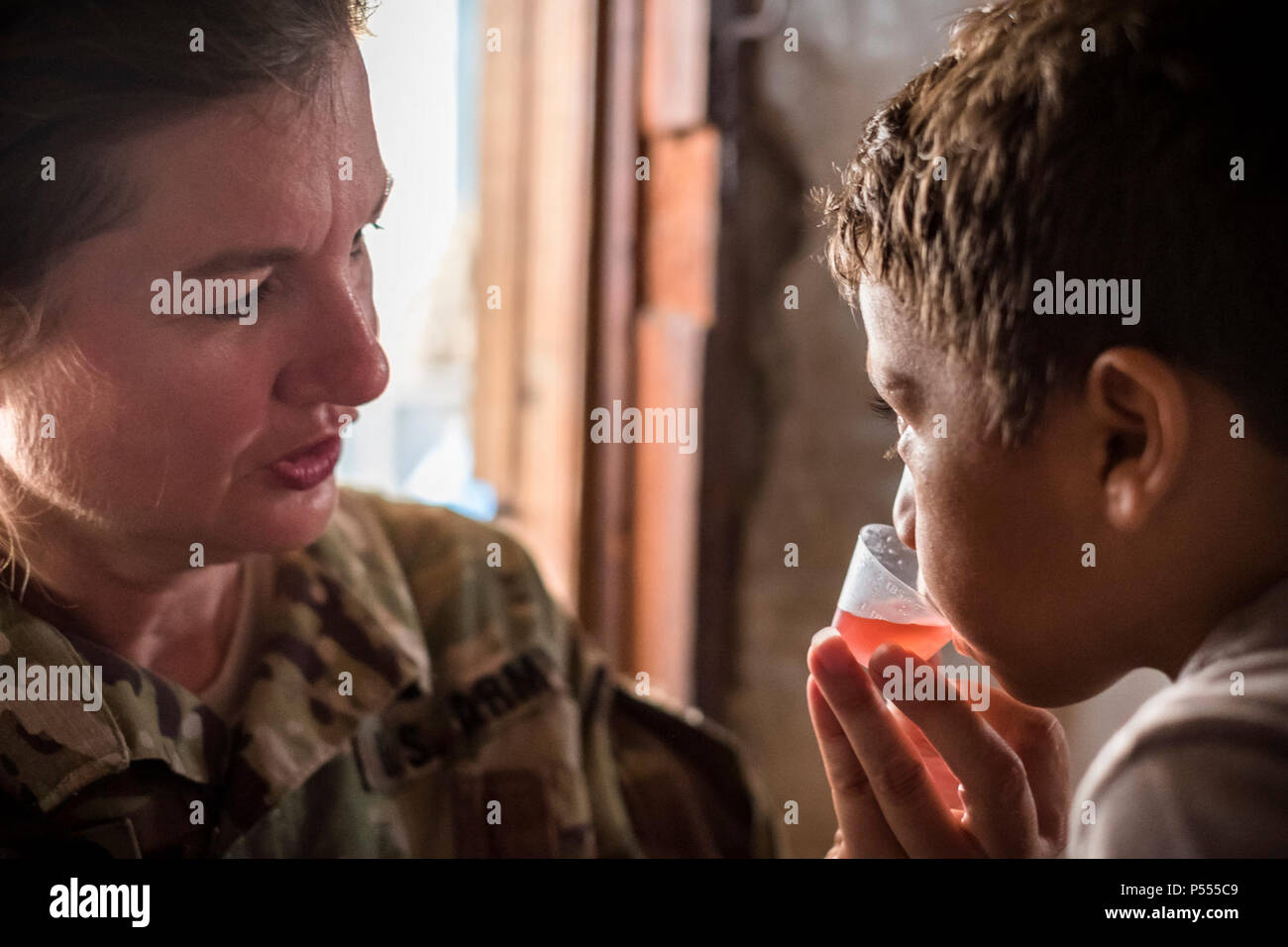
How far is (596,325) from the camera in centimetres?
104

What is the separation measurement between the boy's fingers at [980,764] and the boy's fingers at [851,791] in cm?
4

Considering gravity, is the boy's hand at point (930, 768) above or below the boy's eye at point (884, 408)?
below

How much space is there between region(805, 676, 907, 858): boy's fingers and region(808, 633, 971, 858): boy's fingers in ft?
0.03

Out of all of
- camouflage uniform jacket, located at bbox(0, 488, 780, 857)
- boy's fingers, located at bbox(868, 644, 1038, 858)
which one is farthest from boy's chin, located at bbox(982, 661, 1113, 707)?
camouflage uniform jacket, located at bbox(0, 488, 780, 857)

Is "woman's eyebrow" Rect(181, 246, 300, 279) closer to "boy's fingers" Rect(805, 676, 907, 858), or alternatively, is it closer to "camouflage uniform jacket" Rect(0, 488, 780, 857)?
"camouflage uniform jacket" Rect(0, 488, 780, 857)

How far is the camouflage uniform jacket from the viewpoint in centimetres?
49

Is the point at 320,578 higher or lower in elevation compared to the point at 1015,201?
lower

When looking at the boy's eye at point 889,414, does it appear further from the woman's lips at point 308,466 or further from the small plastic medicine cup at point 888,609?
the woman's lips at point 308,466

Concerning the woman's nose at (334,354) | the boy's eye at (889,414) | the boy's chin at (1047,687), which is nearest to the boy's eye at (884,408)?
the boy's eye at (889,414)

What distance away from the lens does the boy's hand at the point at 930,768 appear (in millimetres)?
512

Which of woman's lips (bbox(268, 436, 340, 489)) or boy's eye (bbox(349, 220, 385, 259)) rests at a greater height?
boy's eye (bbox(349, 220, 385, 259))
